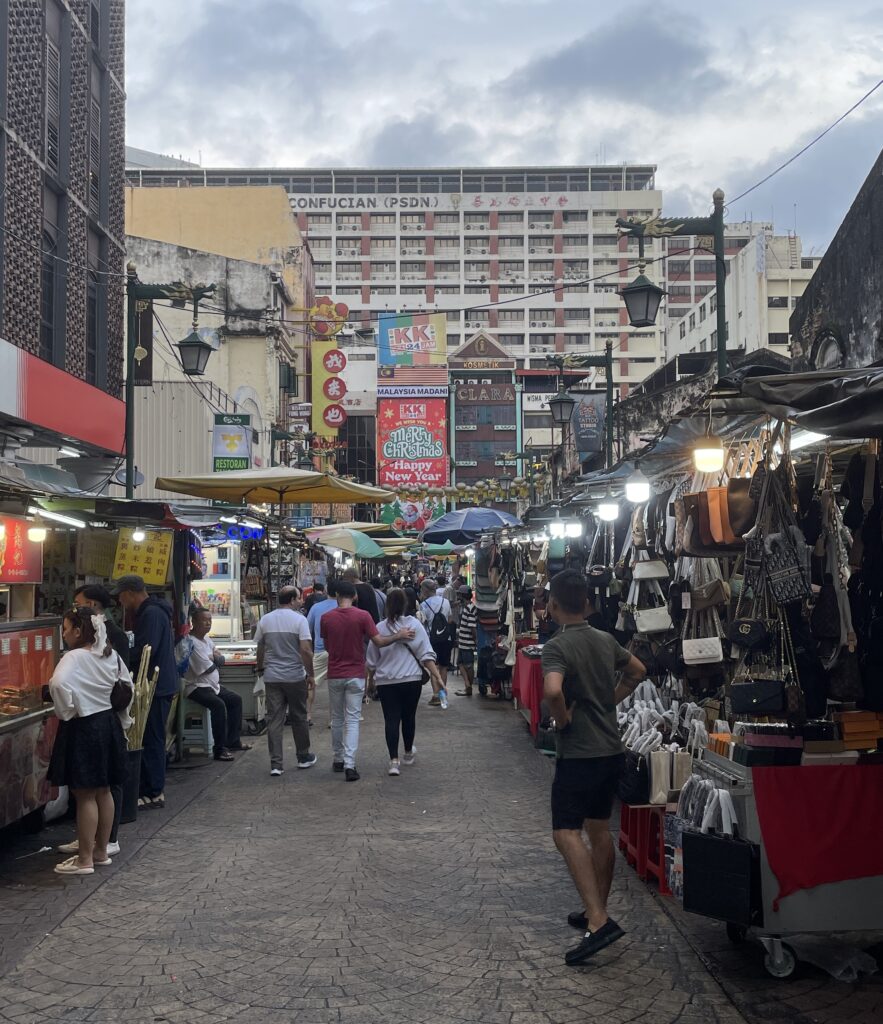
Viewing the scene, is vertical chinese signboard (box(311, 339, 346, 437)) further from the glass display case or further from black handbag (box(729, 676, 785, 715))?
black handbag (box(729, 676, 785, 715))

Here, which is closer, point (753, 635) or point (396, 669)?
point (753, 635)

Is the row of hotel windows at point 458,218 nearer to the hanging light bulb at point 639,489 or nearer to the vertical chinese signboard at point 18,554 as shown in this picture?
the hanging light bulb at point 639,489

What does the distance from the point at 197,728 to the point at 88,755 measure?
470cm

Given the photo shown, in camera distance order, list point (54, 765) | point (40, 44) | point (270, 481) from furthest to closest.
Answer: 1. point (40, 44)
2. point (270, 481)
3. point (54, 765)

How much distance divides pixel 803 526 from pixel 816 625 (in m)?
0.66

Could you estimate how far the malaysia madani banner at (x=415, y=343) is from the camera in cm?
6531

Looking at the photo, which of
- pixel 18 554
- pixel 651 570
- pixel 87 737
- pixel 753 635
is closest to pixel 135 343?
pixel 18 554

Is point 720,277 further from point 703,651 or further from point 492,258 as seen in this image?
point 492,258

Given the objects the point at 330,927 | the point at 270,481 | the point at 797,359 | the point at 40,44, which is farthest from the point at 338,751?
the point at 40,44

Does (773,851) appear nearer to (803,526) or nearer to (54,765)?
(803,526)

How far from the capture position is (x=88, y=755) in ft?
22.5

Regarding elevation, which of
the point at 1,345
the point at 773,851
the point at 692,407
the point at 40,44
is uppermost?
the point at 40,44

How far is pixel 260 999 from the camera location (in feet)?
15.6

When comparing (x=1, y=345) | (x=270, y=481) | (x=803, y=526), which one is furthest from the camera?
(x=1, y=345)
